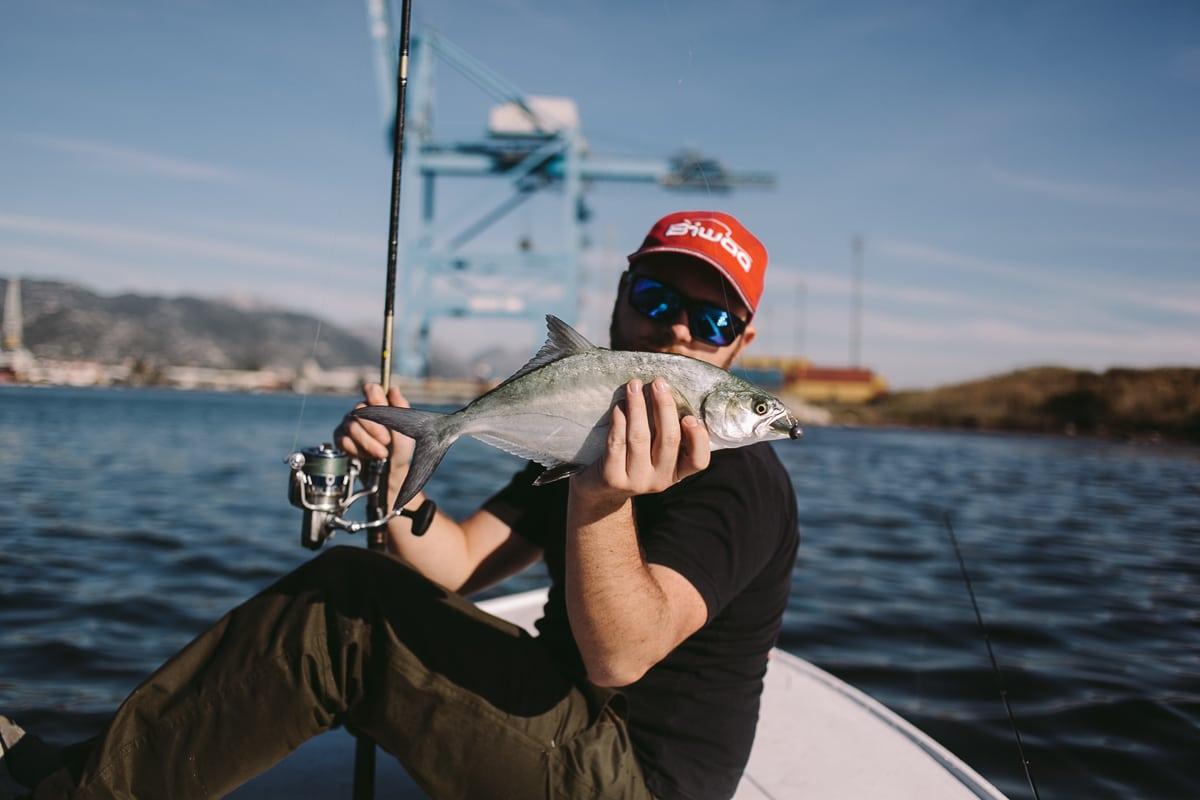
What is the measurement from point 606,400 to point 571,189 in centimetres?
3374

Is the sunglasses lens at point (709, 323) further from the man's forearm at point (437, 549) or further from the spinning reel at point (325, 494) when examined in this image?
the man's forearm at point (437, 549)

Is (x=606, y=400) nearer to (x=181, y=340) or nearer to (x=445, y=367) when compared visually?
(x=445, y=367)

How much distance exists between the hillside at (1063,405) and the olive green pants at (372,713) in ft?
94.1

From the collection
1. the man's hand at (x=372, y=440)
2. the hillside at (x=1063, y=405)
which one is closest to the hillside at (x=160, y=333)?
the man's hand at (x=372, y=440)

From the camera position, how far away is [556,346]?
186 cm

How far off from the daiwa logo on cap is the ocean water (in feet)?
4.19

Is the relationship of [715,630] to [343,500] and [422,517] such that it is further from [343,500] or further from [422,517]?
[343,500]

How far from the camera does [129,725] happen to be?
1995 millimetres

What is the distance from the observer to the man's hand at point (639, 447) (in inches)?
64.9

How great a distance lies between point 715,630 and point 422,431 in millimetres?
939

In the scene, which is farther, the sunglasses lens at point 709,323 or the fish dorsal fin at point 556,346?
the sunglasses lens at point 709,323

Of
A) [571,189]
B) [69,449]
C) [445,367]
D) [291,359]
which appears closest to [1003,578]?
[69,449]

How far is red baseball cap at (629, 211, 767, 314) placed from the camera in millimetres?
2414

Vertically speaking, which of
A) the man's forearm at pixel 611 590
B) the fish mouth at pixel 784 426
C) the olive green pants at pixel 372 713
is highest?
the fish mouth at pixel 784 426
